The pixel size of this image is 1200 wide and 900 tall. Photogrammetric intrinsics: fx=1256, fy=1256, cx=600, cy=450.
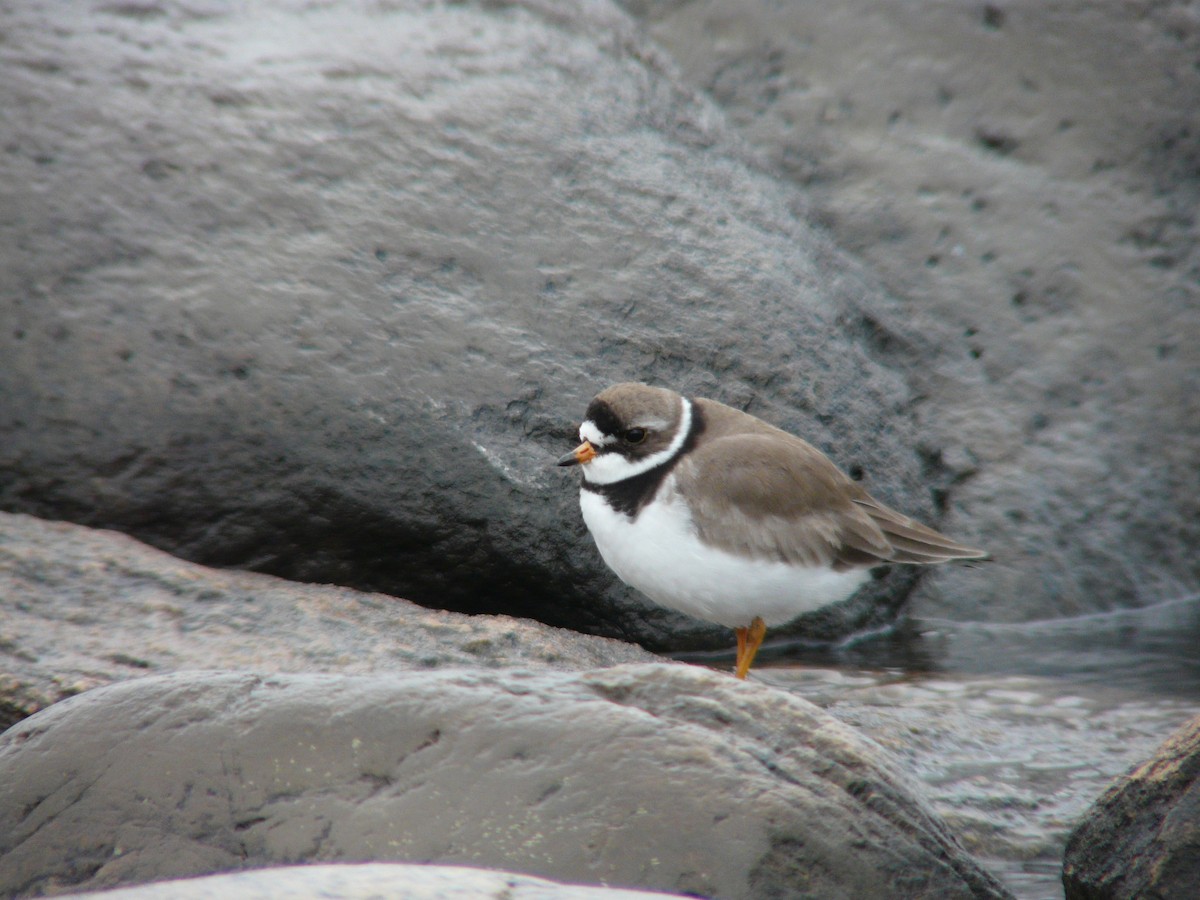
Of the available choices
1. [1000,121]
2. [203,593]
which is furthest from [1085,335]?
[203,593]

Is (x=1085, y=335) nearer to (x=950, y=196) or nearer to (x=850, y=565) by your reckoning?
(x=950, y=196)

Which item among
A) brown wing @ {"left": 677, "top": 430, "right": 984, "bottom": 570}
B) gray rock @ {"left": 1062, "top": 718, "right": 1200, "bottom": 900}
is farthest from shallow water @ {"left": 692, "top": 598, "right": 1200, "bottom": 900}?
brown wing @ {"left": 677, "top": 430, "right": 984, "bottom": 570}

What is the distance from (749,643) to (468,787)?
2580mm

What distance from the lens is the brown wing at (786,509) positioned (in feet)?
17.1

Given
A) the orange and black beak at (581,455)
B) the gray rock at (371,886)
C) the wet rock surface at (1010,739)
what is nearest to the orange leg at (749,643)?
the wet rock surface at (1010,739)

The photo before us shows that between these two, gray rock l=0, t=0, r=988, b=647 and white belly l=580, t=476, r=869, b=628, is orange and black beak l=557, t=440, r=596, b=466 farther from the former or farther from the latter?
gray rock l=0, t=0, r=988, b=647

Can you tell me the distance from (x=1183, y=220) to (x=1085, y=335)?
41.7 inches

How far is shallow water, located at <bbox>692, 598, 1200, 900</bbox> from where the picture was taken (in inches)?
178

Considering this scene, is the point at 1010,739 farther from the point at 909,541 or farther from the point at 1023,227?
the point at 1023,227

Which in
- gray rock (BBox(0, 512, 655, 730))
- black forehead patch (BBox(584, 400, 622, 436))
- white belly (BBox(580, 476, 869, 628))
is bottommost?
gray rock (BBox(0, 512, 655, 730))

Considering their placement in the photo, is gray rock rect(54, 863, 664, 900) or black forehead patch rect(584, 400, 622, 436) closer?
gray rock rect(54, 863, 664, 900)

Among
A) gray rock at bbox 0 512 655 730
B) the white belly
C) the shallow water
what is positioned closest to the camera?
→ gray rock at bbox 0 512 655 730

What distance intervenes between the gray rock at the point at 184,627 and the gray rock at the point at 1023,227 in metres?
2.77

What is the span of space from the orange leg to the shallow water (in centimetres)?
25
